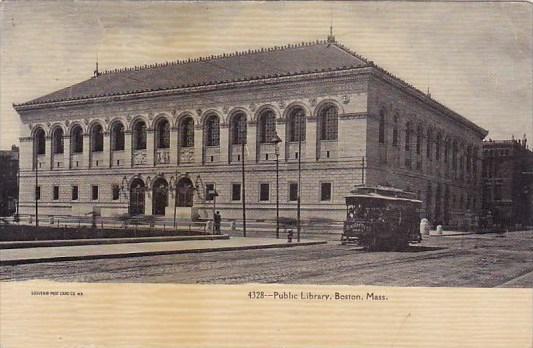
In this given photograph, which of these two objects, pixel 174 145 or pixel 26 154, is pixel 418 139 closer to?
pixel 174 145

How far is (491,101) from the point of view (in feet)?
28.5

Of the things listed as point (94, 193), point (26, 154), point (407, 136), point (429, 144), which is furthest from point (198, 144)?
point (429, 144)

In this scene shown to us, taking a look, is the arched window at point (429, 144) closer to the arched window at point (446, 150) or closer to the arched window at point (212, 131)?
the arched window at point (446, 150)

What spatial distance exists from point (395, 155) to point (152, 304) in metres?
8.09

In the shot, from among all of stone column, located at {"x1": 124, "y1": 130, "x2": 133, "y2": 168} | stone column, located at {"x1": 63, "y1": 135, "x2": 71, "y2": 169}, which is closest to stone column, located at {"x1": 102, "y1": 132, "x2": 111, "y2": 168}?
stone column, located at {"x1": 124, "y1": 130, "x2": 133, "y2": 168}

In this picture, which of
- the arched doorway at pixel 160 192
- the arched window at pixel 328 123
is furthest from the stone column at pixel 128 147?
the arched window at pixel 328 123

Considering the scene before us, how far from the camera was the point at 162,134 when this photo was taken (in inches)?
516

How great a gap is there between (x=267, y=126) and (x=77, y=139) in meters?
5.61

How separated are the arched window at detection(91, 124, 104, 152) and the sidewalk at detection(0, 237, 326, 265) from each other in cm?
204

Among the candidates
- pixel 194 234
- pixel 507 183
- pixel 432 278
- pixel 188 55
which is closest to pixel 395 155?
pixel 507 183

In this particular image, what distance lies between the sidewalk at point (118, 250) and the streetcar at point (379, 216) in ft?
3.96

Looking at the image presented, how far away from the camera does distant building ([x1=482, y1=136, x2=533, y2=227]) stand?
9508 millimetres

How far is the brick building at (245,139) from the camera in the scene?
11344 mm

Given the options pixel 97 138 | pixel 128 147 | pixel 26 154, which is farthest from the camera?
pixel 97 138
